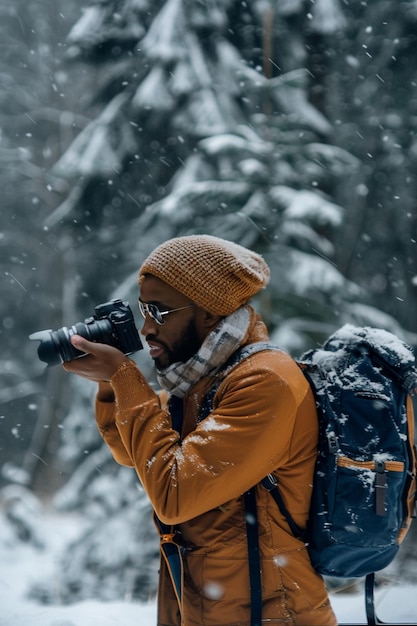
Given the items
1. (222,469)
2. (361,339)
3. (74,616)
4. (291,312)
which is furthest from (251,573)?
(291,312)

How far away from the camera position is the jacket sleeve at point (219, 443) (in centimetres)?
175

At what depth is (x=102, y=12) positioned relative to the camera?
7.73 metres

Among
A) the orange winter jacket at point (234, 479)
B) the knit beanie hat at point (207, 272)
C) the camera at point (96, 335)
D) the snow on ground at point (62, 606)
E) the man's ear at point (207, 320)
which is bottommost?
the snow on ground at point (62, 606)

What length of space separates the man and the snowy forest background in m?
4.18

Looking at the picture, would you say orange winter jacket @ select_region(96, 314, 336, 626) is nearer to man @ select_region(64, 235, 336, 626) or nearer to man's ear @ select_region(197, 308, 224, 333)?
man @ select_region(64, 235, 336, 626)

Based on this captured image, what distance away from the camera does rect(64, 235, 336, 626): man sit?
1.77 meters

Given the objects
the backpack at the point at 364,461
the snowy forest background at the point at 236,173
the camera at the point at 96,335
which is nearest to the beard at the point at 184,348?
the camera at the point at 96,335

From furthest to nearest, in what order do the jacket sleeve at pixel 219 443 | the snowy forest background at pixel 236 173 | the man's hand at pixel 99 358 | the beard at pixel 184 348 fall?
the snowy forest background at pixel 236 173 < the beard at pixel 184 348 < the man's hand at pixel 99 358 < the jacket sleeve at pixel 219 443

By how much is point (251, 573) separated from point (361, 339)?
2.52ft

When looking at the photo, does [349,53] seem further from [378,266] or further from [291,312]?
[291,312]

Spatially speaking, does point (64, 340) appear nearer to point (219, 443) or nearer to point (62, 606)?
point (219, 443)

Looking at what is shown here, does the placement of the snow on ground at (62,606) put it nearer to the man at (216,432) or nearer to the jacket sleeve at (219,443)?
the man at (216,432)

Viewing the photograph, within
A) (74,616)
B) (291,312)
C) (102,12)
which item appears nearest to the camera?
(74,616)

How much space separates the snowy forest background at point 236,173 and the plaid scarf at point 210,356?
4186 millimetres
